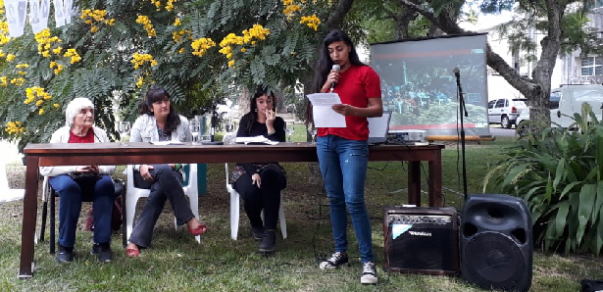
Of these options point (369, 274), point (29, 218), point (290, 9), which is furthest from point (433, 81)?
point (29, 218)

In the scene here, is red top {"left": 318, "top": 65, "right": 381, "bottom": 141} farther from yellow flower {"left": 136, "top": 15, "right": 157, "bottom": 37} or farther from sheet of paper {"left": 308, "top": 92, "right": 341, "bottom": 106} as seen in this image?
yellow flower {"left": 136, "top": 15, "right": 157, "bottom": 37}

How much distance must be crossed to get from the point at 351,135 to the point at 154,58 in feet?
8.31

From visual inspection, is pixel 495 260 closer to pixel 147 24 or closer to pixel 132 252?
pixel 132 252

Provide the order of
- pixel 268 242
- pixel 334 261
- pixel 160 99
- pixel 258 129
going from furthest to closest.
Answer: pixel 258 129, pixel 160 99, pixel 268 242, pixel 334 261

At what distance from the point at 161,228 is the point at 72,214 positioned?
3.88ft

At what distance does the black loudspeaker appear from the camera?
303 centimetres

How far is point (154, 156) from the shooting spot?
3.43 metres

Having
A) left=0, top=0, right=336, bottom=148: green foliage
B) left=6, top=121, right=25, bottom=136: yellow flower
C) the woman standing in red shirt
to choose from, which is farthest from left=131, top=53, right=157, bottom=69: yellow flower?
the woman standing in red shirt

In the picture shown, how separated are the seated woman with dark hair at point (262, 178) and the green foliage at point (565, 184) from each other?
1.86 m

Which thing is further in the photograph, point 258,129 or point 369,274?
point 258,129

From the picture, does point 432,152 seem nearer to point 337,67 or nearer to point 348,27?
point 337,67

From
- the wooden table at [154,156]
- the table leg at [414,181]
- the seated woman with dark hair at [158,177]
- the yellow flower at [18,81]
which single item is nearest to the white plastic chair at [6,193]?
the wooden table at [154,156]

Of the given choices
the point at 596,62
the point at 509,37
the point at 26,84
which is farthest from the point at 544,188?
the point at 596,62

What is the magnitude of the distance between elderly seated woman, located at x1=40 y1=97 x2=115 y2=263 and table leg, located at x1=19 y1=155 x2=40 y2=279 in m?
0.32
